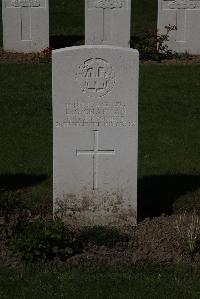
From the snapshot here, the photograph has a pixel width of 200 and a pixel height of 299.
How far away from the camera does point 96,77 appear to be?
7148 mm

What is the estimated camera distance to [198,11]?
17.0m

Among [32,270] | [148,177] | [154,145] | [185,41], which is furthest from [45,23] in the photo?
[32,270]

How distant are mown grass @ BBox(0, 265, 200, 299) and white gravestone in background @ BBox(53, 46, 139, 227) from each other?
1.05 meters

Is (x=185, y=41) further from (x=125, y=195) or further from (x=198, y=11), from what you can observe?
(x=125, y=195)

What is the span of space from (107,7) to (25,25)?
189 cm

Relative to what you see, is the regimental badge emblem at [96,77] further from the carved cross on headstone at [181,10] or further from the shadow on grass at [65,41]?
the shadow on grass at [65,41]

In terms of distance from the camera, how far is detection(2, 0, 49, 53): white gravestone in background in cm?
1698

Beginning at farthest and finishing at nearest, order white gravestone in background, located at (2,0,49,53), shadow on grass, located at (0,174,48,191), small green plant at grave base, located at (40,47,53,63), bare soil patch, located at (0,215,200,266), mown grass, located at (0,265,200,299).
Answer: white gravestone in background, located at (2,0,49,53), small green plant at grave base, located at (40,47,53,63), shadow on grass, located at (0,174,48,191), bare soil patch, located at (0,215,200,266), mown grass, located at (0,265,200,299)

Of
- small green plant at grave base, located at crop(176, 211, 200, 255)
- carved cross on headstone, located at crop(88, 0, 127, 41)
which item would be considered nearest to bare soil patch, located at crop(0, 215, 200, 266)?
small green plant at grave base, located at crop(176, 211, 200, 255)

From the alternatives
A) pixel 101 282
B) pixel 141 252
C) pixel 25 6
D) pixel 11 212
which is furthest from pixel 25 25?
pixel 101 282

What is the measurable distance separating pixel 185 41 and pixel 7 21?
157 inches

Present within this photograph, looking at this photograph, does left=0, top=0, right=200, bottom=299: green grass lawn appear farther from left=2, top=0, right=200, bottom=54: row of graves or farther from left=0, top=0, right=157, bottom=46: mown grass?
left=0, top=0, right=157, bottom=46: mown grass

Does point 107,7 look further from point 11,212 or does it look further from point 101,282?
point 101,282

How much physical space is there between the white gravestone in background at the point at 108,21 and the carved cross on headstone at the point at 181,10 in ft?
3.40
